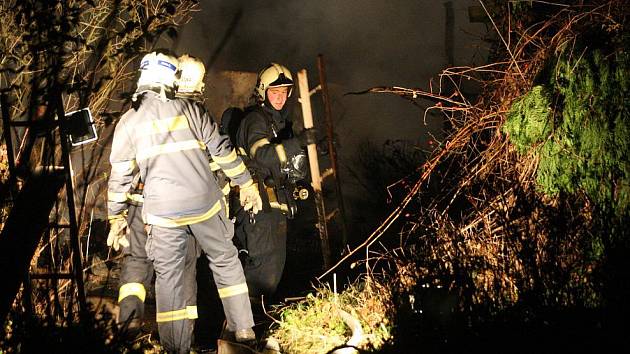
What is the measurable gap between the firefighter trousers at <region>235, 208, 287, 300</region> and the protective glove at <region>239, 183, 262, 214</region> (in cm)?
56

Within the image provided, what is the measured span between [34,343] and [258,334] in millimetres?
1787

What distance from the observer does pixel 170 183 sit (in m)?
5.03

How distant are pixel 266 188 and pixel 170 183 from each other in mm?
1414

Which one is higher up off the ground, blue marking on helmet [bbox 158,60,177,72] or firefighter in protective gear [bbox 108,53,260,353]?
blue marking on helmet [bbox 158,60,177,72]

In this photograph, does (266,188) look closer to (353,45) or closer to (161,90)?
(161,90)

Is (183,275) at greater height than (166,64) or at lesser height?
lesser

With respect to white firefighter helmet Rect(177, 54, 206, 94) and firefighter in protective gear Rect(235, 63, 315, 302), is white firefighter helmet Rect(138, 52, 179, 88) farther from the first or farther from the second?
firefighter in protective gear Rect(235, 63, 315, 302)

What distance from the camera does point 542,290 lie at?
4234 mm

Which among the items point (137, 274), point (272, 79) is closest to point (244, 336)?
point (137, 274)

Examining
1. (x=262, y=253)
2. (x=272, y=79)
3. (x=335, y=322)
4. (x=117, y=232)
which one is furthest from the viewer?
(x=272, y=79)

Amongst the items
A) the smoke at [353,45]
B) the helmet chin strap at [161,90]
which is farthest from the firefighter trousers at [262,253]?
the smoke at [353,45]

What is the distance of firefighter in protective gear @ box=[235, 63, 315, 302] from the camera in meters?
6.13

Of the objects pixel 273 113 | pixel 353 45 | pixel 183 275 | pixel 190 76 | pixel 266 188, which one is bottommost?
pixel 183 275

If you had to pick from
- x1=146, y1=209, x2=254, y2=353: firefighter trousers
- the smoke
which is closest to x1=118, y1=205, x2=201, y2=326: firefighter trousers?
x1=146, y1=209, x2=254, y2=353: firefighter trousers
